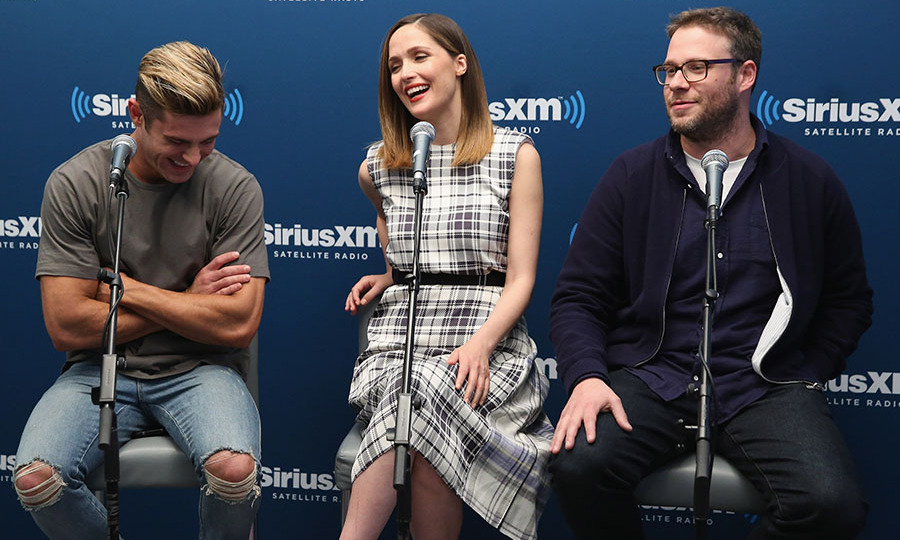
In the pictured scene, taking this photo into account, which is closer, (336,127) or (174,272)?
(174,272)

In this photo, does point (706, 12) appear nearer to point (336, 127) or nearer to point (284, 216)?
point (336, 127)

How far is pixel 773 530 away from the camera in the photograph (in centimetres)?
213

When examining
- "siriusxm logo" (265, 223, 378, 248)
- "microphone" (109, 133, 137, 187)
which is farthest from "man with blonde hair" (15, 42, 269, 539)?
"siriusxm logo" (265, 223, 378, 248)

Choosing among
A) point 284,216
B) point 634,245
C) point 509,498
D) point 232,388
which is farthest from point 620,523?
point 284,216

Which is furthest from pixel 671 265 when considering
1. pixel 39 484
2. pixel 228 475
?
pixel 39 484

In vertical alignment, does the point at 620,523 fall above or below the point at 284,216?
below

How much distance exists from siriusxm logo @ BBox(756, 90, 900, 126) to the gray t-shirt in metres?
1.68

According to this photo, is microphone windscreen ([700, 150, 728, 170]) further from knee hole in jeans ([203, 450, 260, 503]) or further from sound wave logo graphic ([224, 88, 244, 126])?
sound wave logo graphic ([224, 88, 244, 126])

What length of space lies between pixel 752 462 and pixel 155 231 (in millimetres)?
1688

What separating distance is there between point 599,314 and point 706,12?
2.90 ft

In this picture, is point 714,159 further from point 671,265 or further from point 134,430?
point 134,430

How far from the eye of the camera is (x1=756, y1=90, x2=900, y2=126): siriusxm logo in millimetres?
2973

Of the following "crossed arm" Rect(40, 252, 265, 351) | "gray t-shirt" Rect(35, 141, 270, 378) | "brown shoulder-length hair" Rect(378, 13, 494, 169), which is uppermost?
"brown shoulder-length hair" Rect(378, 13, 494, 169)

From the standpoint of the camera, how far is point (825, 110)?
3.01m
